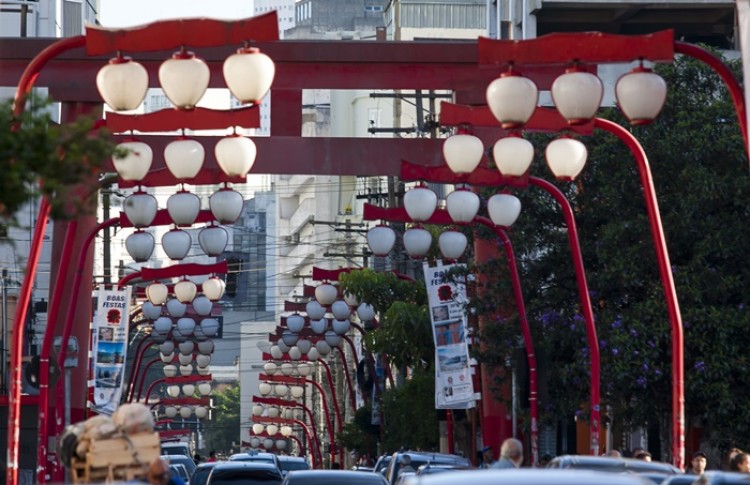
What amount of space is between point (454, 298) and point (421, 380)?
748 inches

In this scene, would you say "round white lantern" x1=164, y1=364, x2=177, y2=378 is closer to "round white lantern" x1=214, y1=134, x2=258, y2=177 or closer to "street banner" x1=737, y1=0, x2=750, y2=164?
"round white lantern" x1=214, y1=134, x2=258, y2=177

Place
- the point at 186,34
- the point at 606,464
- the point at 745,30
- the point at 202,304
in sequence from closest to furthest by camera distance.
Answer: the point at 745,30 → the point at 186,34 → the point at 606,464 → the point at 202,304

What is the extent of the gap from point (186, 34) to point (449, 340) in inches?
670

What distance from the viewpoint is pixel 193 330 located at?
52219 mm

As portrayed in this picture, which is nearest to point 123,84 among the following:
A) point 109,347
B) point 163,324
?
point 109,347

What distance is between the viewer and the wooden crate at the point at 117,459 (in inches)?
609

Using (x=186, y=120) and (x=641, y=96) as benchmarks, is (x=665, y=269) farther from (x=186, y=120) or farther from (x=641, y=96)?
(x=641, y=96)

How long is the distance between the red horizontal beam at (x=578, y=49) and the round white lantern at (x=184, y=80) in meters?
3.46

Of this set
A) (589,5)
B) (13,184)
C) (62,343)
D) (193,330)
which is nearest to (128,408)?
(13,184)

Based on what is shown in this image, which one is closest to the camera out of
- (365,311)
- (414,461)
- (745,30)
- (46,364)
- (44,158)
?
(44,158)

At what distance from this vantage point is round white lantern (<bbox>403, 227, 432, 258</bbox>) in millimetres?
28703

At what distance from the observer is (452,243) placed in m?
29.2

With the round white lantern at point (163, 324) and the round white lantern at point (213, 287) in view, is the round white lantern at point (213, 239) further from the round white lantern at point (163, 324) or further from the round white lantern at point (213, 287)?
the round white lantern at point (163, 324)

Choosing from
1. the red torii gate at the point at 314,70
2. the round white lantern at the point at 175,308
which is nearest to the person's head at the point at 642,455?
the red torii gate at the point at 314,70
